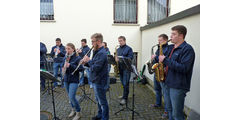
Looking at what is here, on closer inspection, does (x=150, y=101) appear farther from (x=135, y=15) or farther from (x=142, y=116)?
(x=135, y=15)

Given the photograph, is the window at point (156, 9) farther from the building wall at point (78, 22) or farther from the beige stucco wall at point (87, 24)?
the building wall at point (78, 22)

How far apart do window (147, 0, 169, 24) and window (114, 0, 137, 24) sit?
868mm

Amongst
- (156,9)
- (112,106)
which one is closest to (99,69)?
(112,106)

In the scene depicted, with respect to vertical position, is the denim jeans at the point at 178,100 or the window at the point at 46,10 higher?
the window at the point at 46,10

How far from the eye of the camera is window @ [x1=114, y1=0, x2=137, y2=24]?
27.7 ft

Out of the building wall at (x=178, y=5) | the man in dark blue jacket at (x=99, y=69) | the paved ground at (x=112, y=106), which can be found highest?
the building wall at (x=178, y=5)

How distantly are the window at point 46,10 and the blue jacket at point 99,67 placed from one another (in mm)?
6185

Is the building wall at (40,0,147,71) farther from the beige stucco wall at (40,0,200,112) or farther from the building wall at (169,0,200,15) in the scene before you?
the building wall at (169,0,200,15)

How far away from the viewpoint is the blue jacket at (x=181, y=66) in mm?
2510

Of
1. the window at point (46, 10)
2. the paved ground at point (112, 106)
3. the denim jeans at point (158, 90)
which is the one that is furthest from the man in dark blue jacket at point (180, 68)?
the window at point (46, 10)

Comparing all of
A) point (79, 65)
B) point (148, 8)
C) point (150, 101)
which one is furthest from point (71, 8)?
point (150, 101)

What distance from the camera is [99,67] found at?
3.10 metres
